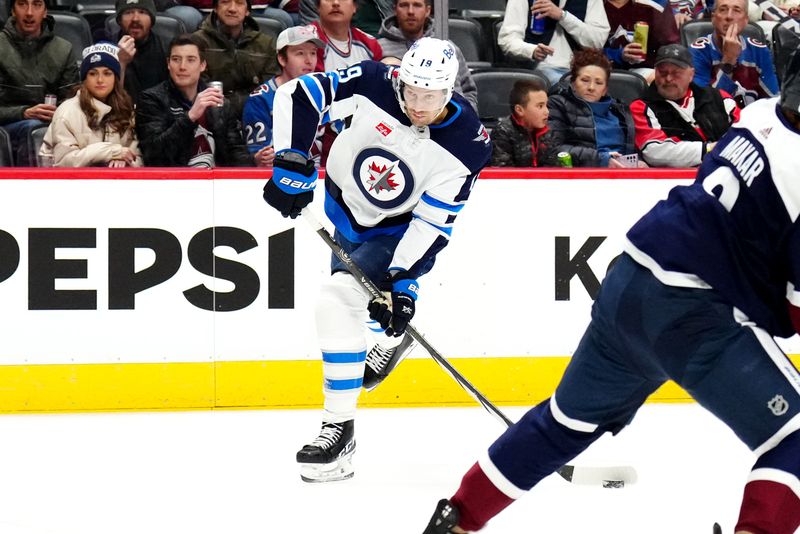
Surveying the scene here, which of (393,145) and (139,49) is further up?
(393,145)

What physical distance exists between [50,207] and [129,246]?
32 cm

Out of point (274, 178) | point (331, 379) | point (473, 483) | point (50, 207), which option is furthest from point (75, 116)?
point (473, 483)

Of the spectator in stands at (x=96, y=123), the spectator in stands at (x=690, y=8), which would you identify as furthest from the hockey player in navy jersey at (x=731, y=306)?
the spectator in stands at (x=690, y=8)

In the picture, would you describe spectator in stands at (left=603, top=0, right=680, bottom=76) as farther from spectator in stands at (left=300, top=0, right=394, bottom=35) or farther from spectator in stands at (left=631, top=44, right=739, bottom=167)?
spectator in stands at (left=300, top=0, right=394, bottom=35)

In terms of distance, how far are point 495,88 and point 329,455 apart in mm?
2318

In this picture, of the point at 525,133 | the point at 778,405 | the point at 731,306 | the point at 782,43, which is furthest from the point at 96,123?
the point at 782,43

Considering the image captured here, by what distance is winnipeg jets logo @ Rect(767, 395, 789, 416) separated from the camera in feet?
6.48

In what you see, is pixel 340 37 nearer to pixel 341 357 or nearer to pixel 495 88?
pixel 495 88

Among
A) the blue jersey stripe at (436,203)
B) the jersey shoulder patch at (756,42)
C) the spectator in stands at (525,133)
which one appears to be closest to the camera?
the blue jersey stripe at (436,203)

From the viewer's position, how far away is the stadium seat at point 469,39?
565cm

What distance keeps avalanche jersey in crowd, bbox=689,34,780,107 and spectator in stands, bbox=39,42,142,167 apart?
2781 mm

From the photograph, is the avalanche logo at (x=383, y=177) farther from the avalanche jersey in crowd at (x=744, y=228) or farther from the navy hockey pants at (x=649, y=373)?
the avalanche jersey in crowd at (x=744, y=228)

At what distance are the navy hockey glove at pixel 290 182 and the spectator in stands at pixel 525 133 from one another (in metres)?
1.46

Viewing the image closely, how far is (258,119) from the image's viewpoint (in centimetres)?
465
